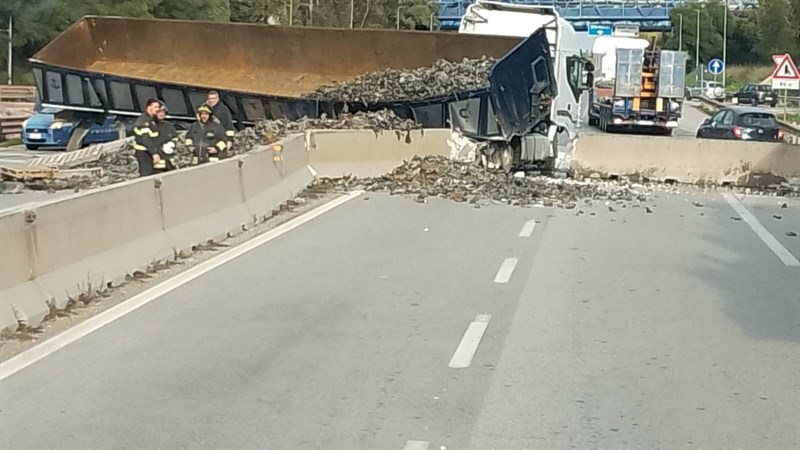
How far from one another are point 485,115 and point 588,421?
16.9 meters

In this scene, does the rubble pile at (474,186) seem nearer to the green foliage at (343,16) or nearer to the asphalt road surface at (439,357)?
the asphalt road surface at (439,357)

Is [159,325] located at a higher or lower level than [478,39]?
lower

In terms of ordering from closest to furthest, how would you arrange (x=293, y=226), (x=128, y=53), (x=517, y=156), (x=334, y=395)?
1. (x=334, y=395)
2. (x=293, y=226)
3. (x=517, y=156)
4. (x=128, y=53)

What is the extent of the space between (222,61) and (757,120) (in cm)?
1601

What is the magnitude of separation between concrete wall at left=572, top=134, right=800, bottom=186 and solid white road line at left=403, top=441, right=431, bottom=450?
19.3 m

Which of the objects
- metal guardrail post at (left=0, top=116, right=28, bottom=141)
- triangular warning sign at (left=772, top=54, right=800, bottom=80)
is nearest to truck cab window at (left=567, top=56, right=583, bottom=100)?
triangular warning sign at (left=772, top=54, right=800, bottom=80)

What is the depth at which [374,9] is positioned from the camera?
311 ft

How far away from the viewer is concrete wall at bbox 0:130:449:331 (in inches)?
373

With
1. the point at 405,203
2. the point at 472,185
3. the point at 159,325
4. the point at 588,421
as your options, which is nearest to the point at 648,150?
the point at 472,185

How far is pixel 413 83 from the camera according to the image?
24.8 m

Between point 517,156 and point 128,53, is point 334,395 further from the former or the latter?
point 128,53

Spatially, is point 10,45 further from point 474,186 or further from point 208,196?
point 208,196

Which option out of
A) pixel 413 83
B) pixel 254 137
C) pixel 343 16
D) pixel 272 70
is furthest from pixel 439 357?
pixel 343 16

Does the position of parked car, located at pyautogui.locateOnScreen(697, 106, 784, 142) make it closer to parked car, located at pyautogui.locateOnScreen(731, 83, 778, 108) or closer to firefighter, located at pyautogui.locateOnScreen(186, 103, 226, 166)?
firefighter, located at pyautogui.locateOnScreen(186, 103, 226, 166)
